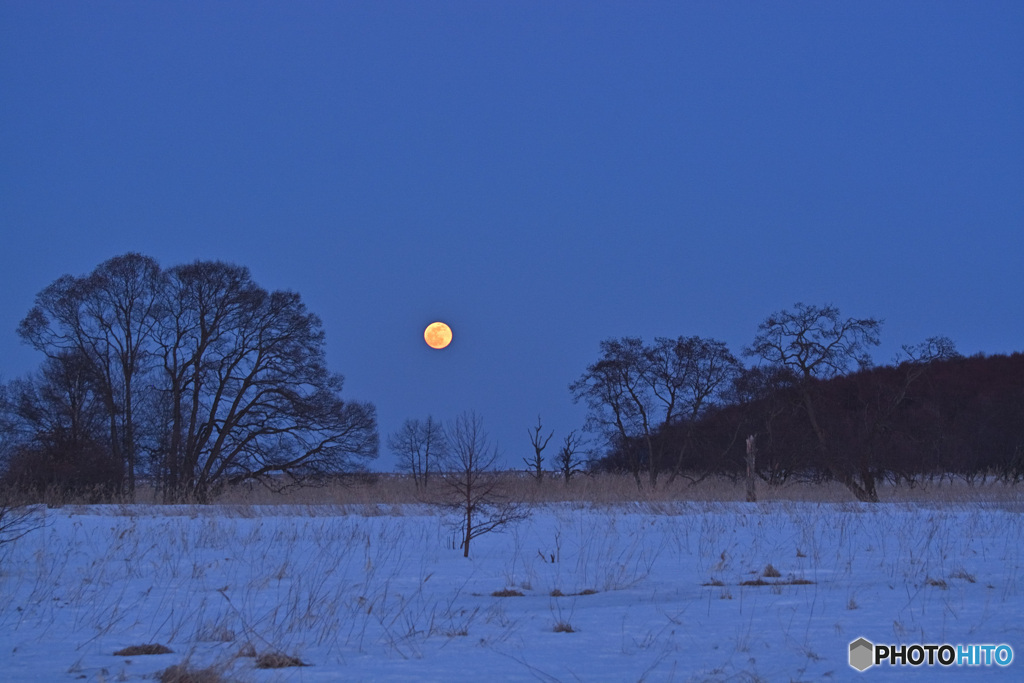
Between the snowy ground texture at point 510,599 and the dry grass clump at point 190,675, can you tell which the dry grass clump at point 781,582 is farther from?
the dry grass clump at point 190,675

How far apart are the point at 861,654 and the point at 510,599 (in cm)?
330

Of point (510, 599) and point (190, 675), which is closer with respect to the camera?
point (190, 675)

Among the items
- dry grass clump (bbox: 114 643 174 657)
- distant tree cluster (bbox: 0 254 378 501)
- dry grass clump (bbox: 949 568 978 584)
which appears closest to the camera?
dry grass clump (bbox: 114 643 174 657)

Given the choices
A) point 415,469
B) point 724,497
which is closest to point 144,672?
point 724,497

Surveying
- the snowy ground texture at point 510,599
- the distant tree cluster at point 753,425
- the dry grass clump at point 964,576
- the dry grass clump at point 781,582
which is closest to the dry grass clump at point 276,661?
the snowy ground texture at point 510,599

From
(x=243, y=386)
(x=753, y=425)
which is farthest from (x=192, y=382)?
(x=753, y=425)

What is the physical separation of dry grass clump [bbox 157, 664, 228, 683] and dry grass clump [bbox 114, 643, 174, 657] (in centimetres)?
81

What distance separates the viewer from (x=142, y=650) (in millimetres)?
5074

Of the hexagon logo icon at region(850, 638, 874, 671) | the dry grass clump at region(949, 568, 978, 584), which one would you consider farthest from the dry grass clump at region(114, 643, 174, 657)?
the dry grass clump at region(949, 568, 978, 584)

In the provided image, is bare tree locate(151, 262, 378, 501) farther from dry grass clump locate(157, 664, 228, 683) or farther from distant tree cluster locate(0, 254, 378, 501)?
dry grass clump locate(157, 664, 228, 683)

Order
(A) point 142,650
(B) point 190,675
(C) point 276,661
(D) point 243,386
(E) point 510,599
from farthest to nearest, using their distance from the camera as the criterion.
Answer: (D) point 243,386, (E) point 510,599, (A) point 142,650, (C) point 276,661, (B) point 190,675

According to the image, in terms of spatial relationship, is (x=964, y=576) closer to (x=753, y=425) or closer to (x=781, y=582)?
(x=781, y=582)

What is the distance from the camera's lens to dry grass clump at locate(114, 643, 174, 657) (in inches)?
197

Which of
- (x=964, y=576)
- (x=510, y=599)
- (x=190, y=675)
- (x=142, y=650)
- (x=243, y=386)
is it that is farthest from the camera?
(x=243, y=386)
